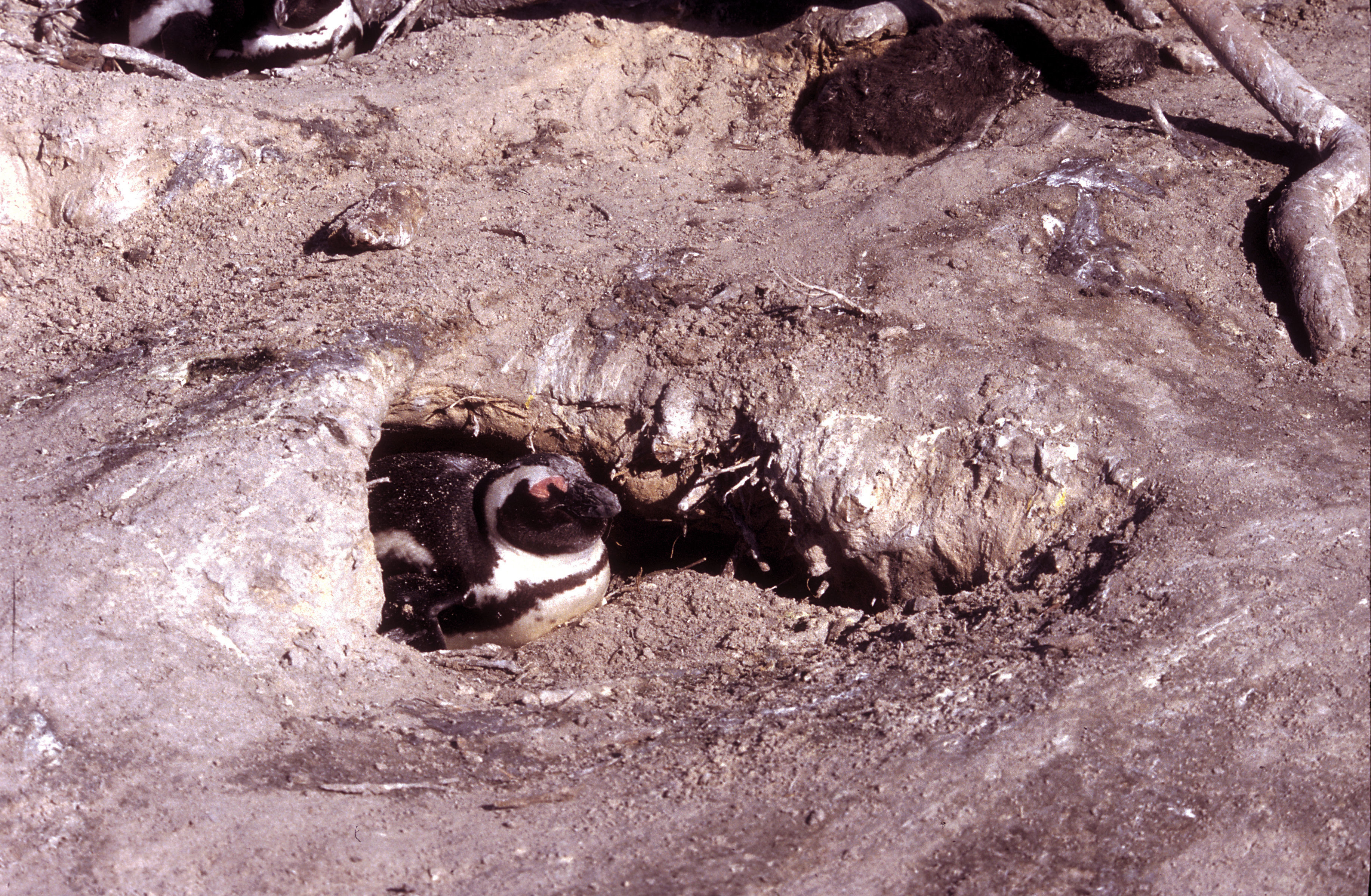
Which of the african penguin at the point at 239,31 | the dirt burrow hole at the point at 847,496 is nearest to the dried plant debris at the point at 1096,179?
the dirt burrow hole at the point at 847,496

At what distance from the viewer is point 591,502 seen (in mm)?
3244

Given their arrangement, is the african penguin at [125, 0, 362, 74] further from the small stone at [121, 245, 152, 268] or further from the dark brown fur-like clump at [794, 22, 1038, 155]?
the dark brown fur-like clump at [794, 22, 1038, 155]

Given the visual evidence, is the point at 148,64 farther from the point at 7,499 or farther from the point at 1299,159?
the point at 1299,159

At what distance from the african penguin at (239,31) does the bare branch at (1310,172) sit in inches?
168

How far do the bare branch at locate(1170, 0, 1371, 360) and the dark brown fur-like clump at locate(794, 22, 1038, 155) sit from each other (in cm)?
78

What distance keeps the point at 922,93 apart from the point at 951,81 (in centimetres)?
16

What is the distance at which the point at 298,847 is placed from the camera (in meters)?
1.93

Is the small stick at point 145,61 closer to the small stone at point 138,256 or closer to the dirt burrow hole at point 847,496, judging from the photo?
the small stone at point 138,256

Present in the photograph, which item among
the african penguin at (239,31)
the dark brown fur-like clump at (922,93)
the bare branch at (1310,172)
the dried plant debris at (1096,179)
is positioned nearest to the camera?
the bare branch at (1310,172)

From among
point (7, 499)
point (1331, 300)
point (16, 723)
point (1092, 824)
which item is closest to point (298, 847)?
point (16, 723)

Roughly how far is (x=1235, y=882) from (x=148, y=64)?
207 inches

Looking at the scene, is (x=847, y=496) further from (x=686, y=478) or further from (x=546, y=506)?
(x=546, y=506)

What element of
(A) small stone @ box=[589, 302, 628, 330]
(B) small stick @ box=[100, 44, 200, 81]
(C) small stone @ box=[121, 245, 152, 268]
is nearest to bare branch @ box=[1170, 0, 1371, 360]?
(A) small stone @ box=[589, 302, 628, 330]

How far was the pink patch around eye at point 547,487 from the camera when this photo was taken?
3.27 m
